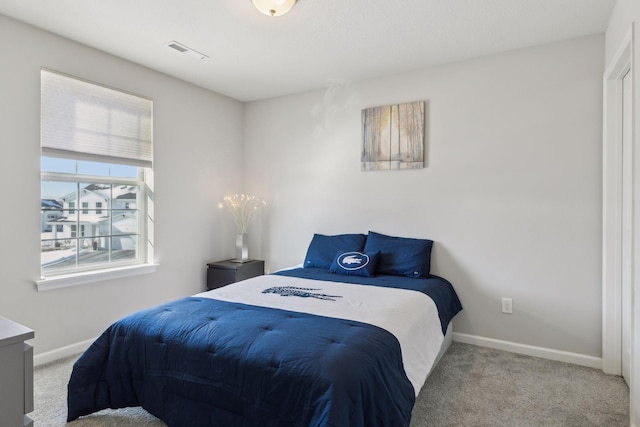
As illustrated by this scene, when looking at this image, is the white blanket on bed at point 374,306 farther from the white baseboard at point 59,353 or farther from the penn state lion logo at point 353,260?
the white baseboard at point 59,353

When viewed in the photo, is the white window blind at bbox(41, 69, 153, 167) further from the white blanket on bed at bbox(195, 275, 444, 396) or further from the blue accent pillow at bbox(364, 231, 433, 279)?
the blue accent pillow at bbox(364, 231, 433, 279)

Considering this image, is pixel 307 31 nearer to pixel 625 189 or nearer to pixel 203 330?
pixel 203 330

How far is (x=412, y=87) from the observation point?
137 inches

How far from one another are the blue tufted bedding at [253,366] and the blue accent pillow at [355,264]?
788mm

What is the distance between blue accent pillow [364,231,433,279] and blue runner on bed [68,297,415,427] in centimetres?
134

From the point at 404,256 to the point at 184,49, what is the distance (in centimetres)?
254

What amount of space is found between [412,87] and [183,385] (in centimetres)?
305

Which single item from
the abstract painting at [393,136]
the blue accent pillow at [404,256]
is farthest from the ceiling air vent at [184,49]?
the blue accent pillow at [404,256]

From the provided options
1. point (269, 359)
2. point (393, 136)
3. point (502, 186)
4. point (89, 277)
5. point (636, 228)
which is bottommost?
point (269, 359)

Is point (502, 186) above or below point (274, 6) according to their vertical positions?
below

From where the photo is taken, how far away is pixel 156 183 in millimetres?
3514

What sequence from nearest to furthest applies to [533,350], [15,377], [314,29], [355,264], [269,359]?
[15,377], [269,359], [314,29], [533,350], [355,264]

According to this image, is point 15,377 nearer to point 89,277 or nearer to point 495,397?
point 89,277

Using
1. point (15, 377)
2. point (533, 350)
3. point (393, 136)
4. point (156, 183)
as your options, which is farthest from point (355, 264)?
point (15, 377)
